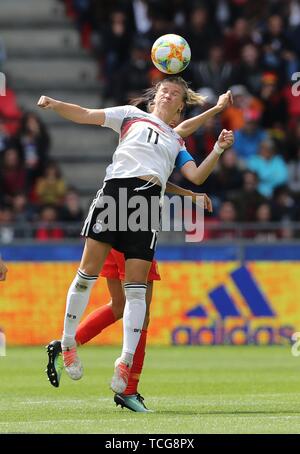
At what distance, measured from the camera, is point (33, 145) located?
2092cm

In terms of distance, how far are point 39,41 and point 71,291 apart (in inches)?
628

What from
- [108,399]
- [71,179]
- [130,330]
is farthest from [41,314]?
[130,330]

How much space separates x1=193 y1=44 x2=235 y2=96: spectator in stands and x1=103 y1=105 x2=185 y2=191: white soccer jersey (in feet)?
38.2

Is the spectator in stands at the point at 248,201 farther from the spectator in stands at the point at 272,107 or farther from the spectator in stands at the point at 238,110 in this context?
the spectator in stands at the point at 272,107

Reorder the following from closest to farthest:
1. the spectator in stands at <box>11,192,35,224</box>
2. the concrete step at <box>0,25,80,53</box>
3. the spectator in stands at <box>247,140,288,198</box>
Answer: the spectator in stands at <box>11,192,35,224</box>, the spectator in stands at <box>247,140,288,198</box>, the concrete step at <box>0,25,80,53</box>

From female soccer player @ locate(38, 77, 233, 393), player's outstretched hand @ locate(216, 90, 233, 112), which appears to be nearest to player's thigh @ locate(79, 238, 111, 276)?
female soccer player @ locate(38, 77, 233, 393)

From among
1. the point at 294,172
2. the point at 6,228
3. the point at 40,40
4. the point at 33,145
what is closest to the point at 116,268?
the point at 6,228

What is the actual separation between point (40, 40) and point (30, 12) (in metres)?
0.65

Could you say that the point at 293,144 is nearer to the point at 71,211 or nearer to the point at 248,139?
the point at 248,139

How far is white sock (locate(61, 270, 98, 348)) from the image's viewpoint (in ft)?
32.4

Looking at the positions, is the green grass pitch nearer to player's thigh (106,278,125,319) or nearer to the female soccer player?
the female soccer player

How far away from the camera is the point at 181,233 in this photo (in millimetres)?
18828

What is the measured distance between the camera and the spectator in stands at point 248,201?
19342mm
